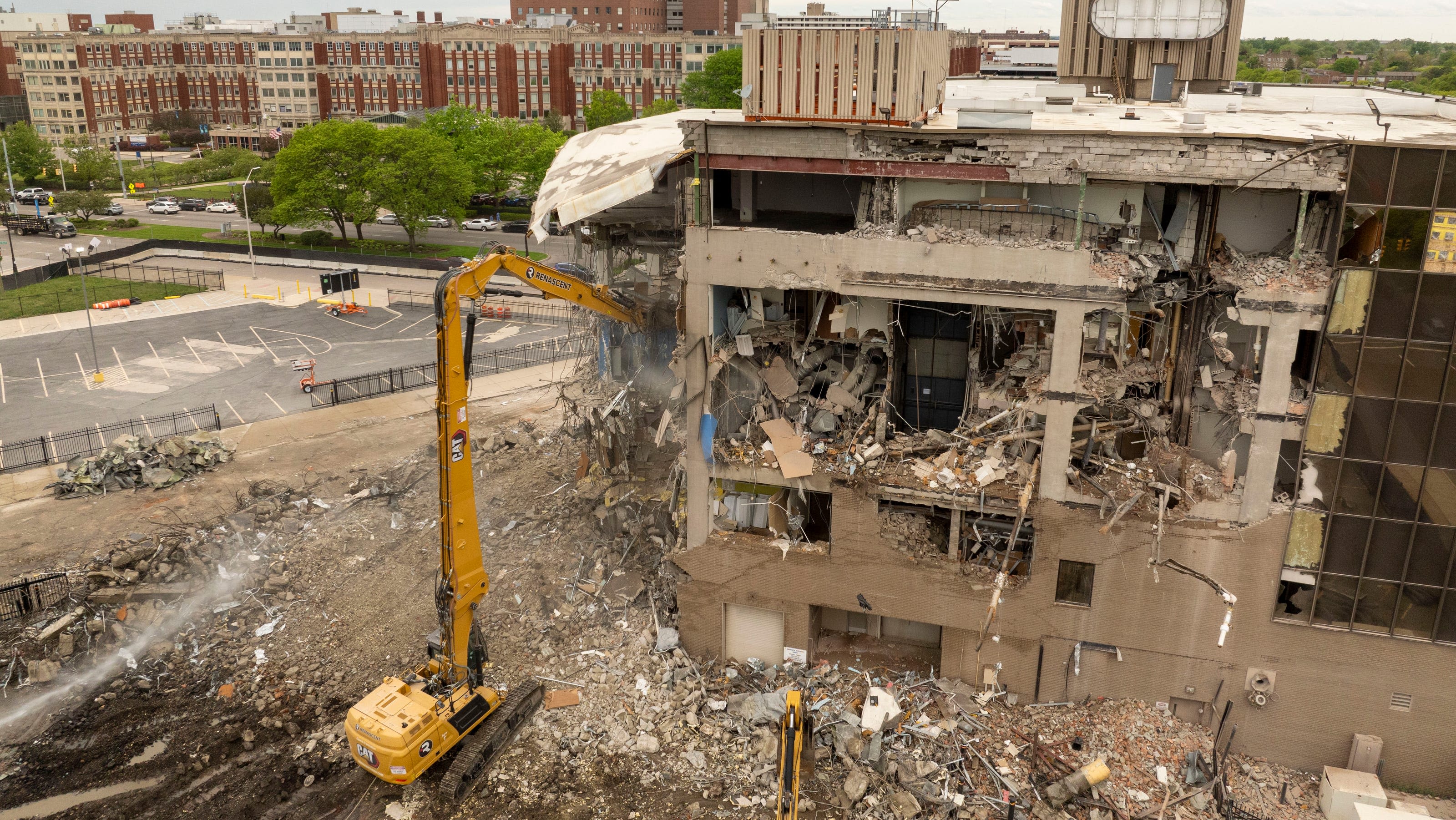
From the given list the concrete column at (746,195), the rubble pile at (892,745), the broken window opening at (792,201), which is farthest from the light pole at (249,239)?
the rubble pile at (892,745)

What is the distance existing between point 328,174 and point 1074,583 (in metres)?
59.6

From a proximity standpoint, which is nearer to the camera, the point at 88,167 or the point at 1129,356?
the point at 1129,356

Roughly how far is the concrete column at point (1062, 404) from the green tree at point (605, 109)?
77.2 meters

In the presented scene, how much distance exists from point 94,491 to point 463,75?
314 feet

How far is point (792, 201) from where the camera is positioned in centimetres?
2250

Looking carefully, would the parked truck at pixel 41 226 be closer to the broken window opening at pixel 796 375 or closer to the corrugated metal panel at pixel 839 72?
the broken window opening at pixel 796 375

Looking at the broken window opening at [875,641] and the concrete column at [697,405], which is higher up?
the concrete column at [697,405]

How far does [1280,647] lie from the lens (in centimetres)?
1795

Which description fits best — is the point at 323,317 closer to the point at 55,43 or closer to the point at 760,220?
the point at 760,220

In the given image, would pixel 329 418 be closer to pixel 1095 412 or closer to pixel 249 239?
pixel 1095 412

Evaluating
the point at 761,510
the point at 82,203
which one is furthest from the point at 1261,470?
the point at 82,203

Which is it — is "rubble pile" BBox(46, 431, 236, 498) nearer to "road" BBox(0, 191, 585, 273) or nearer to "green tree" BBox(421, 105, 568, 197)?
"road" BBox(0, 191, 585, 273)

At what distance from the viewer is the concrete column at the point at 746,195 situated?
21.5 m

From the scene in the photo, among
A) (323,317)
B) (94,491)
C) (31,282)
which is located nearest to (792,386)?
(94,491)
